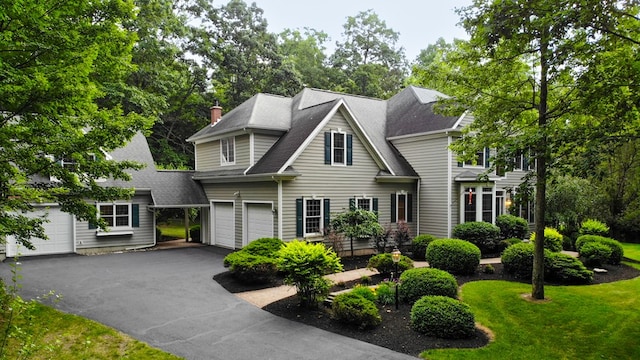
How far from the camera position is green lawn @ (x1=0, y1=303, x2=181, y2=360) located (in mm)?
7410

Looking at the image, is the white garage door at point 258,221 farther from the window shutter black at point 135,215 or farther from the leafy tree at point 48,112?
the leafy tree at point 48,112

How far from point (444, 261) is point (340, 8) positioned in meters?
39.3

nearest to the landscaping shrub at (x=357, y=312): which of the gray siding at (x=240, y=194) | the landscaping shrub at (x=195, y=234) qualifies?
the gray siding at (x=240, y=194)

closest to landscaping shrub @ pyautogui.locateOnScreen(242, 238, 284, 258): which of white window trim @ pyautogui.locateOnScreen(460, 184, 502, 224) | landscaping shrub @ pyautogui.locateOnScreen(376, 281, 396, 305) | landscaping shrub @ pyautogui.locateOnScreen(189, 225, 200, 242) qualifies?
landscaping shrub @ pyautogui.locateOnScreen(376, 281, 396, 305)

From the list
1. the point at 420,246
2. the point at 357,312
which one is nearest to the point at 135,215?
the point at 420,246

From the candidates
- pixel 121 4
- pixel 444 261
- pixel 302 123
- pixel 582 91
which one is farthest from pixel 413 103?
pixel 121 4

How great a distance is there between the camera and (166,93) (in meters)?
28.4

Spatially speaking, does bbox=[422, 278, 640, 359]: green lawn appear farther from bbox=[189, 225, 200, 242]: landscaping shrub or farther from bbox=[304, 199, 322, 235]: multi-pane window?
bbox=[189, 225, 200, 242]: landscaping shrub

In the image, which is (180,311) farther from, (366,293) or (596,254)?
(596,254)

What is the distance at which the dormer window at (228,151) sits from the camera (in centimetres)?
1951

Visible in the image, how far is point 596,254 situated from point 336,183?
10804 millimetres

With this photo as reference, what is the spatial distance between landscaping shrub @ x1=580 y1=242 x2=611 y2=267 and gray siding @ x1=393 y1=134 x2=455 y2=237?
19.3 ft

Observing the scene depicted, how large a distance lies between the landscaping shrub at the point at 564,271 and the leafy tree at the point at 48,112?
1327 centimetres

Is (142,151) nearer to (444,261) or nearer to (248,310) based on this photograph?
(248,310)
